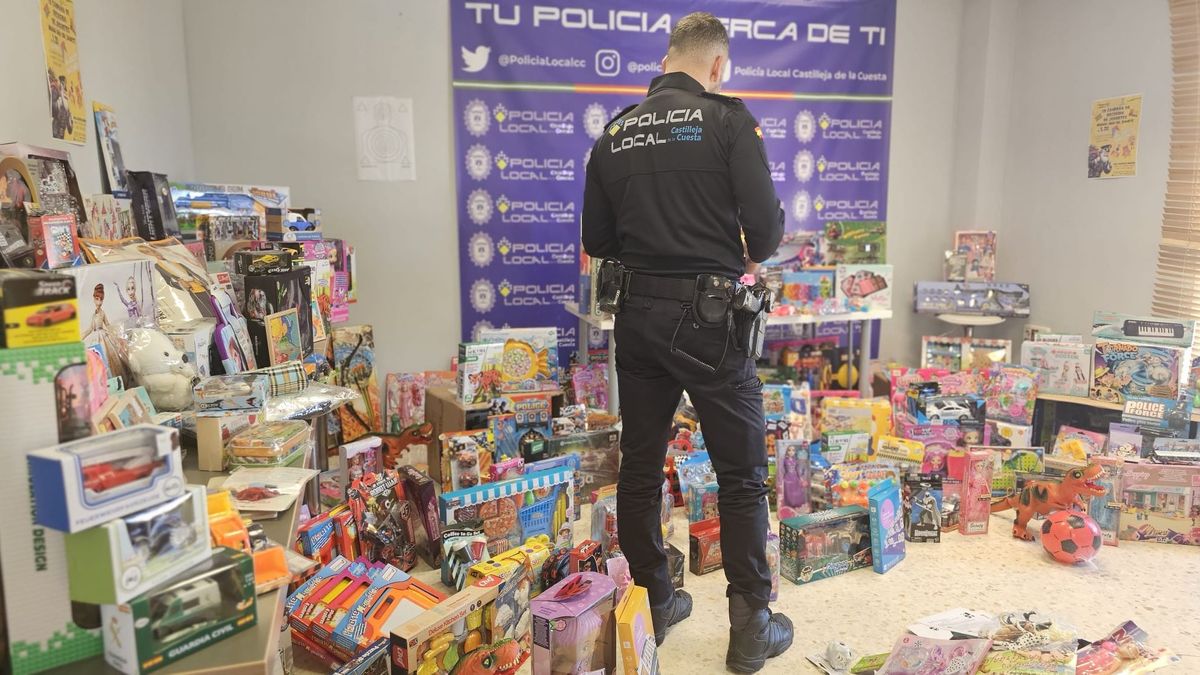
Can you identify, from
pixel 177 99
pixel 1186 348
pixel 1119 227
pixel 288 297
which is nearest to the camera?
pixel 288 297

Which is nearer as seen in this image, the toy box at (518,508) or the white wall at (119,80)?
the white wall at (119,80)

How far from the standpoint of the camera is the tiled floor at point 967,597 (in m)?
2.35

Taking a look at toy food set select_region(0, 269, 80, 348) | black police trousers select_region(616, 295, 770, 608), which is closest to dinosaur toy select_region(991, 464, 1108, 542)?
black police trousers select_region(616, 295, 770, 608)

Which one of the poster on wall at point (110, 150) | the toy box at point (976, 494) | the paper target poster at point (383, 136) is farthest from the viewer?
the paper target poster at point (383, 136)

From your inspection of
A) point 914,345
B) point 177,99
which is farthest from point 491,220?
point 914,345

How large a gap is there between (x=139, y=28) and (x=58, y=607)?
3.13 m

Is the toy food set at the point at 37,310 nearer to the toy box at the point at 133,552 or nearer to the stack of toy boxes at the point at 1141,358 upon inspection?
the toy box at the point at 133,552

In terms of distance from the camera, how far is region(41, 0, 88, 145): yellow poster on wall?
2.32 m

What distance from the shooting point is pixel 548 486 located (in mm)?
2855

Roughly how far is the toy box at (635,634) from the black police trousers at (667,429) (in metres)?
0.43

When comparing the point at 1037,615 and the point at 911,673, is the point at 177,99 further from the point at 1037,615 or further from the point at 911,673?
the point at 1037,615

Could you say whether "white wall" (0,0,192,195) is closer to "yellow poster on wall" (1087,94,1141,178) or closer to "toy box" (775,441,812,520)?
"toy box" (775,441,812,520)

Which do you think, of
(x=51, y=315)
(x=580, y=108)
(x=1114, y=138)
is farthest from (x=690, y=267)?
(x=1114, y=138)

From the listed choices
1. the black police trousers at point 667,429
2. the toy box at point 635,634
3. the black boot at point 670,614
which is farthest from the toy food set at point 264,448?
the black boot at point 670,614
